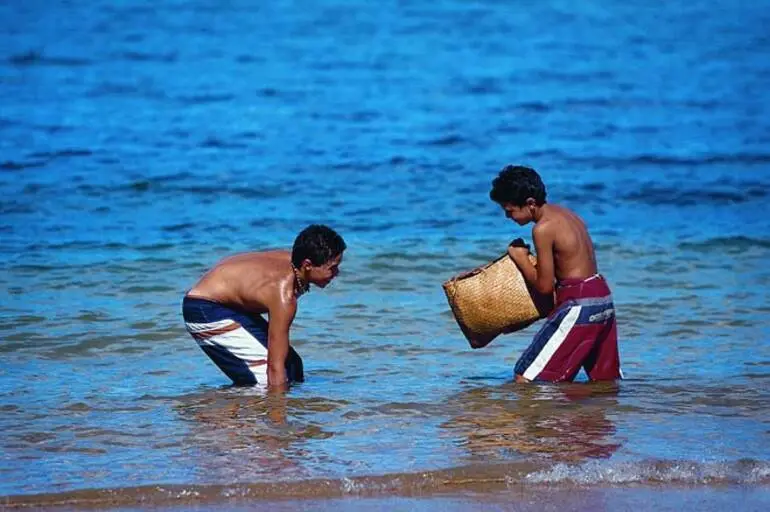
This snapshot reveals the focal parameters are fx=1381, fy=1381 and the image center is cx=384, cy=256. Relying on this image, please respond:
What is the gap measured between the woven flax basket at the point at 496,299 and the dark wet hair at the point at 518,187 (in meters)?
0.35


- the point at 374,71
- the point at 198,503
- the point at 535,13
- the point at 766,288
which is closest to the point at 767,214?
the point at 766,288

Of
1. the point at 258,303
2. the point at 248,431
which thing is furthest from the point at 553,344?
the point at 248,431

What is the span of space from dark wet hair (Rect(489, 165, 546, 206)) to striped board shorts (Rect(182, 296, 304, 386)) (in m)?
1.57

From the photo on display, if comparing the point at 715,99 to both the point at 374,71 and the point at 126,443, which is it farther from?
the point at 126,443

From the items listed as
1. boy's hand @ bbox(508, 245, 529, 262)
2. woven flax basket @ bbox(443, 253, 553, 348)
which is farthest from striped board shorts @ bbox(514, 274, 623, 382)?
boy's hand @ bbox(508, 245, 529, 262)

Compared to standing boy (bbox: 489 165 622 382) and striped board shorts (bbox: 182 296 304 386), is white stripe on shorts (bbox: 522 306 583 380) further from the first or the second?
striped board shorts (bbox: 182 296 304 386)

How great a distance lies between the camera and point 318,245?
7438mm

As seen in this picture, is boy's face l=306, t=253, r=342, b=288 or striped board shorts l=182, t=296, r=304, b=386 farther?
striped board shorts l=182, t=296, r=304, b=386

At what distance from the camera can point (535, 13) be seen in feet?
123

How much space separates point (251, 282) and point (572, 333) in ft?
6.03

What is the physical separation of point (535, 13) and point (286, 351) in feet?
102

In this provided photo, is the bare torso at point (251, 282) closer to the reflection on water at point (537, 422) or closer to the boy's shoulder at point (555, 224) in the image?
the reflection on water at point (537, 422)

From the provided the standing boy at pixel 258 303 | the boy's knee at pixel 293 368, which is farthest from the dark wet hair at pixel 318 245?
the boy's knee at pixel 293 368

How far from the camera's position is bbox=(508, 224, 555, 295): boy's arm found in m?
7.68
